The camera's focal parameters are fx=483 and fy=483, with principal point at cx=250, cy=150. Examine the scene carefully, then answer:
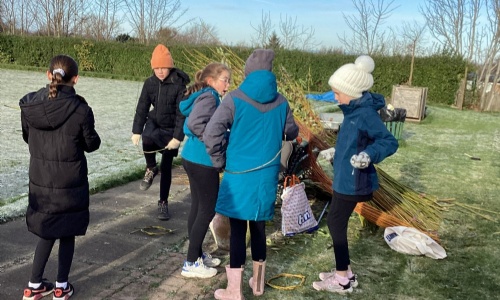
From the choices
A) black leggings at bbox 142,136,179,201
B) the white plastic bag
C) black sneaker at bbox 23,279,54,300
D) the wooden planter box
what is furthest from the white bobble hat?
the wooden planter box

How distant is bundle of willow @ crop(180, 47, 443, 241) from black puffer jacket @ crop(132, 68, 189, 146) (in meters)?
1.23

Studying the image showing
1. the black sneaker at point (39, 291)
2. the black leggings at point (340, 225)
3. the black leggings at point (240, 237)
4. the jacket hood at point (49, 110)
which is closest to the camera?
the jacket hood at point (49, 110)

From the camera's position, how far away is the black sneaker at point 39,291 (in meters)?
3.06

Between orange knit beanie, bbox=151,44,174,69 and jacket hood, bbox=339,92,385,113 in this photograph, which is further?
orange knit beanie, bbox=151,44,174,69

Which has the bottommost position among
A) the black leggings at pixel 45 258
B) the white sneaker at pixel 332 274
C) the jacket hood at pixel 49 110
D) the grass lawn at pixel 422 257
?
the grass lawn at pixel 422 257

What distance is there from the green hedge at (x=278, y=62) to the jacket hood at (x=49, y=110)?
14.7 m

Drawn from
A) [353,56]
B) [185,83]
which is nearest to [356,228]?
[185,83]

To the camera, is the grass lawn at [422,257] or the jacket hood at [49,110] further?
the grass lawn at [422,257]

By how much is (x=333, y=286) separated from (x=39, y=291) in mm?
1997

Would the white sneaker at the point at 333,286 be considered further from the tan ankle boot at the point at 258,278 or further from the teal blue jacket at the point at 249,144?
the teal blue jacket at the point at 249,144

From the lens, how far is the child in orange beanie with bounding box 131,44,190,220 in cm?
454

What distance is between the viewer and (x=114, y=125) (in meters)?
10.9

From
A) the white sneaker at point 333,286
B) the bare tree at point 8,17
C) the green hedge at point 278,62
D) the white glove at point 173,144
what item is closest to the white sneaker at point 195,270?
the white sneaker at point 333,286

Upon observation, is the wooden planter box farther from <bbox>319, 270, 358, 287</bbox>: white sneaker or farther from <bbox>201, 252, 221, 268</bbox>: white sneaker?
<bbox>201, 252, 221, 268</bbox>: white sneaker
